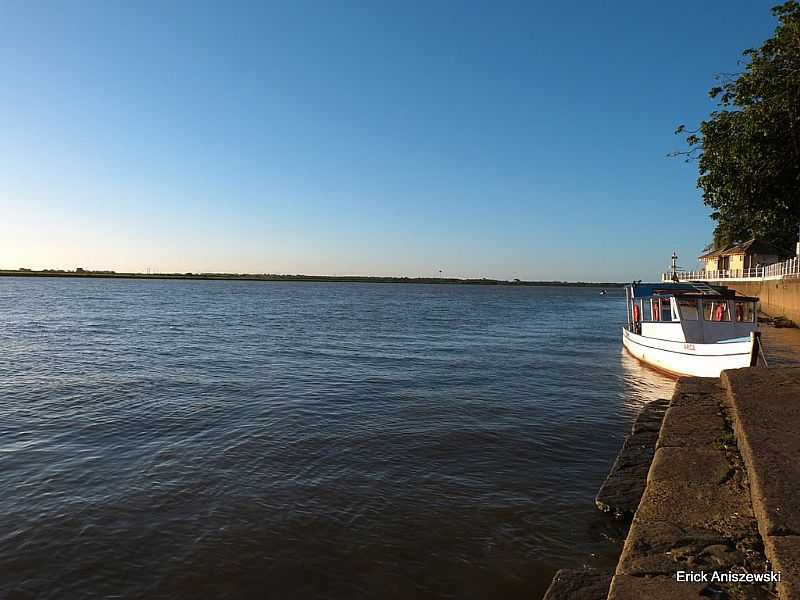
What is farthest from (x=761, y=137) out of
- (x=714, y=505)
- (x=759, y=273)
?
(x=759, y=273)

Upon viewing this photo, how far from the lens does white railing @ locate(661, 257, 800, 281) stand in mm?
34344

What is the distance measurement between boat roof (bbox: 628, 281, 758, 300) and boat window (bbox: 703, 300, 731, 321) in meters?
0.32

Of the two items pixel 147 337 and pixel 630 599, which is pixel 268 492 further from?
pixel 147 337

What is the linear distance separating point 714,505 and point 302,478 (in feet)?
18.8

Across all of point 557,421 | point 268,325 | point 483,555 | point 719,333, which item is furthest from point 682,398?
point 268,325

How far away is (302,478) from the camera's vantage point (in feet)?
28.7

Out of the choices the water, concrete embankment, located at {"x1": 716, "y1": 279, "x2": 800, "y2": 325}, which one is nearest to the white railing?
concrete embankment, located at {"x1": 716, "y1": 279, "x2": 800, "y2": 325}

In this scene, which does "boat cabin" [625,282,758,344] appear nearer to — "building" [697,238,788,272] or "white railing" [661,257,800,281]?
"white railing" [661,257,800,281]

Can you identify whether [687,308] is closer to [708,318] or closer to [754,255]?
[708,318]

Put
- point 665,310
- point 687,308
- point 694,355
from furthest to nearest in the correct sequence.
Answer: point 665,310 < point 687,308 < point 694,355

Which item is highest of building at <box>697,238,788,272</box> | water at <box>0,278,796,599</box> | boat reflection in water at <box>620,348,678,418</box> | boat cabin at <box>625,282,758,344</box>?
building at <box>697,238,788,272</box>

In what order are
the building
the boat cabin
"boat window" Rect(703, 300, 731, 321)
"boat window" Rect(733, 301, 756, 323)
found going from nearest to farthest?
the boat cabin < "boat window" Rect(733, 301, 756, 323) < "boat window" Rect(703, 300, 731, 321) < the building

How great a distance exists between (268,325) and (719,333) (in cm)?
2786

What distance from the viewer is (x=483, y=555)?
6340mm
